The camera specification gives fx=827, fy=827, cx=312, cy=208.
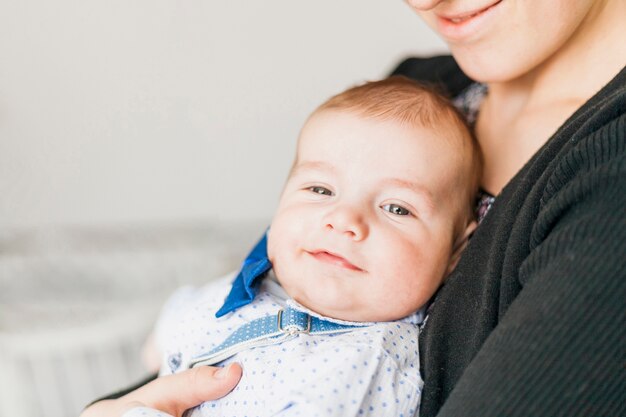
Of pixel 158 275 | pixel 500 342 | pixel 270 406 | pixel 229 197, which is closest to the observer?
pixel 500 342

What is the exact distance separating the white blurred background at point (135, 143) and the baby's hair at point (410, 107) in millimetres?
1294

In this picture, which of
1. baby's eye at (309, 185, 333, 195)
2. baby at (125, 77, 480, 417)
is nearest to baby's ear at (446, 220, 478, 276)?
baby at (125, 77, 480, 417)

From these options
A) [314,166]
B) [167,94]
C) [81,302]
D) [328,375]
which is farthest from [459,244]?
[167,94]

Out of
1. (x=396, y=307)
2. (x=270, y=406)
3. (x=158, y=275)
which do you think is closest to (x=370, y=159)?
(x=396, y=307)

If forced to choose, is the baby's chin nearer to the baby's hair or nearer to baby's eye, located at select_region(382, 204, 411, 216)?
baby's eye, located at select_region(382, 204, 411, 216)

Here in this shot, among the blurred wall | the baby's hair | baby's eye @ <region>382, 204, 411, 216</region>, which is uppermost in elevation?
the baby's hair

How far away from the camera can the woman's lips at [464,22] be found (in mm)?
1230

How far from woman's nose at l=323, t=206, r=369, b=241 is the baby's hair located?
0.17m

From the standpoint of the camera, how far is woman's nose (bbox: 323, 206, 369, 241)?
1.12 m

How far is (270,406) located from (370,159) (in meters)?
0.38

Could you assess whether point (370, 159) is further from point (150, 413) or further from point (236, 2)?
point (236, 2)

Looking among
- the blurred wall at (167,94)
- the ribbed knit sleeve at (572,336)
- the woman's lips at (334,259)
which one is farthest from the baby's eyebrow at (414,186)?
the blurred wall at (167,94)

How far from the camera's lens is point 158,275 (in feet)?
8.18

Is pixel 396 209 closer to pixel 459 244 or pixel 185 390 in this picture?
pixel 459 244
